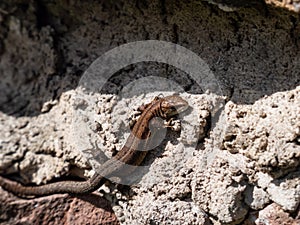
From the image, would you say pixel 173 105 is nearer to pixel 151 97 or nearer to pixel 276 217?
pixel 151 97

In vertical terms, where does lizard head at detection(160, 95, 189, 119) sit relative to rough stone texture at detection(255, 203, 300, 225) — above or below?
above

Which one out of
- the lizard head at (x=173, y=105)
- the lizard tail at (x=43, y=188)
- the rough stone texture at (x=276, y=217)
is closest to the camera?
the rough stone texture at (x=276, y=217)

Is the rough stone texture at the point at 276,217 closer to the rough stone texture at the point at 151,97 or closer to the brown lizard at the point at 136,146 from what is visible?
the rough stone texture at the point at 151,97

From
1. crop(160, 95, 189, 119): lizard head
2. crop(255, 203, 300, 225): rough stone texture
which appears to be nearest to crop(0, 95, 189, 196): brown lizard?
crop(160, 95, 189, 119): lizard head

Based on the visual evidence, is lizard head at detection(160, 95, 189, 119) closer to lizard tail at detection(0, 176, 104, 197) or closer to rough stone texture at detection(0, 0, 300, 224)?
rough stone texture at detection(0, 0, 300, 224)

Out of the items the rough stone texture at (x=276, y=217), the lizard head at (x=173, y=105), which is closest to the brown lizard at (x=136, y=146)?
the lizard head at (x=173, y=105)

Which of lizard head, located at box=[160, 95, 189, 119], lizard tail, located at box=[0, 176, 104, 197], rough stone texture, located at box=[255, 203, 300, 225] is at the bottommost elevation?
lizard tail, located at box=[0, 176, 104, 197]

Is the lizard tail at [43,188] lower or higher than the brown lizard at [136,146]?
lower
